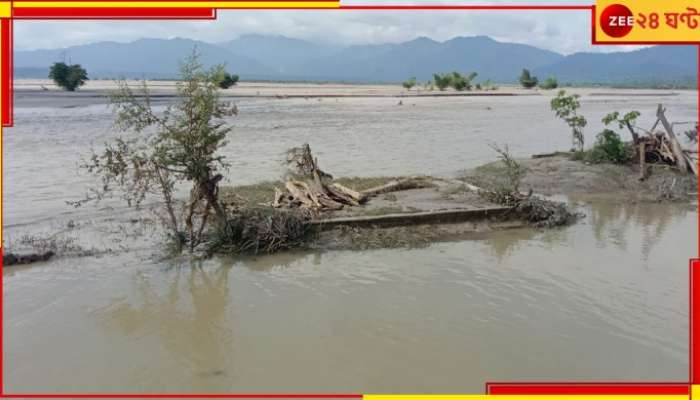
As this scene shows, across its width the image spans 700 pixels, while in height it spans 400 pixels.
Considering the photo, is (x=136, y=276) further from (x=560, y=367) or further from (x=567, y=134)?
(x=567, y=134)

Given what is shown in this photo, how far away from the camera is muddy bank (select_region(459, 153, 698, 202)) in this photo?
46.0ft

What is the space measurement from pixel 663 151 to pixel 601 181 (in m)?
2.87

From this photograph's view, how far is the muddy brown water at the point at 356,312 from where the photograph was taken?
5.84 metres

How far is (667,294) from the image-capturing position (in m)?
7.77

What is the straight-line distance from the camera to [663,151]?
651 inches

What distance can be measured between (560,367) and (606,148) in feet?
40.3

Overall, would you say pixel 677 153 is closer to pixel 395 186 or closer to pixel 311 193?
pixel 395 186

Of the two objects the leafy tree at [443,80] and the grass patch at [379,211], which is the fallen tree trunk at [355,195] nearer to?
the grass patch at [379,211]

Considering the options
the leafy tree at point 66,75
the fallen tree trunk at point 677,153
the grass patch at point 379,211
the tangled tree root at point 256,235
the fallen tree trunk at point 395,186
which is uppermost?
the leafy tree at point 66,75

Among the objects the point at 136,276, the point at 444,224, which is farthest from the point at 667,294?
the point at 136,276

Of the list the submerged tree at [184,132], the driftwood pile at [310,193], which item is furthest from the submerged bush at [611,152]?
the submerged tree at [184,132]

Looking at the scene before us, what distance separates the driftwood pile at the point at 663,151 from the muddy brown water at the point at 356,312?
4212 mm

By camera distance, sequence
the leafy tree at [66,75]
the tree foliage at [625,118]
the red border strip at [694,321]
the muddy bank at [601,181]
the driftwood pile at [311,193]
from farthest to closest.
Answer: the leafy tree at [66,75] < the tree foliage at [625,118] < the muddy bank at [601,181] < the driftwood pile at [311,193] < the red border strip at [694,321]

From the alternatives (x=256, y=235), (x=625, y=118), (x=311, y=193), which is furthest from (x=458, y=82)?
(x=256, y=235)
